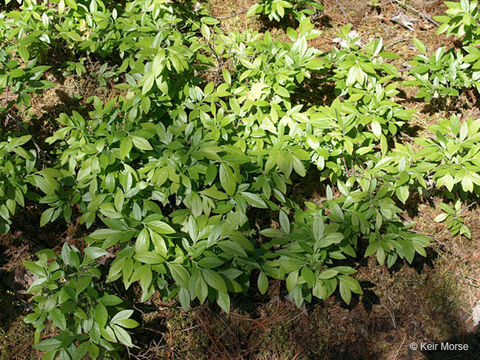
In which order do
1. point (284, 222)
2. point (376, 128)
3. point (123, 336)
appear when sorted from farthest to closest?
1. point (376, 128)
2. point (284, 222)
3. point (123, 336)

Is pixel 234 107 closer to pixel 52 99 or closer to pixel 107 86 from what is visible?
pixel 107 86

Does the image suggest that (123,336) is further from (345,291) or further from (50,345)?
(345,291)

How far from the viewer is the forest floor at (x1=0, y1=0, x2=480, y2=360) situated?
92.0 inches

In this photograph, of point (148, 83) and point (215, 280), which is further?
point (148, 83)

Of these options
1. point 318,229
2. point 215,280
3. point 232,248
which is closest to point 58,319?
point 215,280

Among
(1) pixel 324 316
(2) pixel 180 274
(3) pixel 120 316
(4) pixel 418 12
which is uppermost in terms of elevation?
(4) pixel 418 12

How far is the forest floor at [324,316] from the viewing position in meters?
2.34

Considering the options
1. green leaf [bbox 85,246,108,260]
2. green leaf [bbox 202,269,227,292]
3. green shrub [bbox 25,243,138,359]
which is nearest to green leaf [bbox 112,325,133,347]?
green shrub [bbox 25,243,138,359]

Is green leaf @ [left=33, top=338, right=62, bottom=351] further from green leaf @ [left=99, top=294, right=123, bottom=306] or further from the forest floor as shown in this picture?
the forest floor

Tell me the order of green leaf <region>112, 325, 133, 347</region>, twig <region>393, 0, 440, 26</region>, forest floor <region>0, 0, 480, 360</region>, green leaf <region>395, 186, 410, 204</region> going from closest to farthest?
green leaf <region>112, 325, 133, 347</region> → green leaf <region>395, 186, 410, 204</region> → forest floor <region>0, 0, 480, 360</region> → twig <region>393, 0, 440, 26</region>

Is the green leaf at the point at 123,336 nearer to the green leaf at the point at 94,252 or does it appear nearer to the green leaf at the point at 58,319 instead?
the green leaf at the point at 58,319

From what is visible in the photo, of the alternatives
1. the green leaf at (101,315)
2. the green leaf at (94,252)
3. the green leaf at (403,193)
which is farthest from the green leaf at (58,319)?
the green leaf at (403,193)

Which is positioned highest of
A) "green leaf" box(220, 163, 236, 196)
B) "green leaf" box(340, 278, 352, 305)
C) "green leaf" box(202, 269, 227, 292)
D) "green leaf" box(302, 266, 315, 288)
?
"green leaf" box(220, 163, 236, 196)

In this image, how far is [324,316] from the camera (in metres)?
2.41
